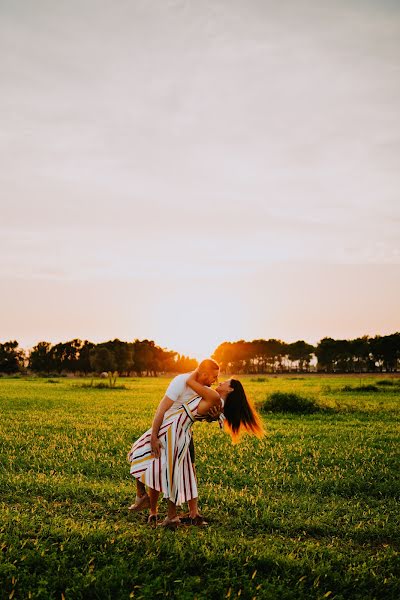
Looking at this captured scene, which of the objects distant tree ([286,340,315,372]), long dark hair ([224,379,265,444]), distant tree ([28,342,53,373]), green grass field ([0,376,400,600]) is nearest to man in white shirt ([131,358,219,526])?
long dark hair ([224,379,265,444])

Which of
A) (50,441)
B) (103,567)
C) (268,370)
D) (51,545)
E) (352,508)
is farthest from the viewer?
(268,370)

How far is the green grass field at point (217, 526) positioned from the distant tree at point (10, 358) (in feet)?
383

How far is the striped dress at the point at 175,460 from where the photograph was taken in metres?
6.86

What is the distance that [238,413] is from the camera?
7680 millimetres

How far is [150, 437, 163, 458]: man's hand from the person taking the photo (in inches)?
273

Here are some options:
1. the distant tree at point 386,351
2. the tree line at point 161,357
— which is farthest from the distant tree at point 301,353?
the distant tree at point 386,351

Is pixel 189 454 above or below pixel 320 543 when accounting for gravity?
above

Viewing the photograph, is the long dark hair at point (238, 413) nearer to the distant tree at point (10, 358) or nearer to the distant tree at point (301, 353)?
the distant tree at point (10, 358)

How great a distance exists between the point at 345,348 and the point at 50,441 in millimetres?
133637

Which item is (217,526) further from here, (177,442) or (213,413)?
(213,413)

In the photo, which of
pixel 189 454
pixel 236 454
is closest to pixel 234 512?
pixel 189 454

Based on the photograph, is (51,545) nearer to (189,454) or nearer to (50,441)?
(189,454)

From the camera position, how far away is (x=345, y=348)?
5482 inches

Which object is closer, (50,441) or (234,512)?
(234,512)
